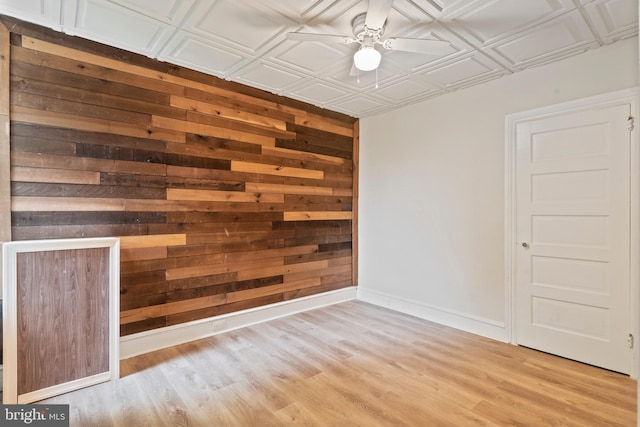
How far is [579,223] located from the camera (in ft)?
9.04

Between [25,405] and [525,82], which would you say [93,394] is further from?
[525,82]

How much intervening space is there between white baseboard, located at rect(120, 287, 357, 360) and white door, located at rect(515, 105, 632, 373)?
241 cm

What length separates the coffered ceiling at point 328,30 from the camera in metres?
2.15

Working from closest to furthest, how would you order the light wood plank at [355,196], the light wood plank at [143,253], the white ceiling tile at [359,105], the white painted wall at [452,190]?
the light wood plank at [143,253]
the white painted wall at [452,190]
the white ceiling tile at [359,105]
the light wood plank at [355,196]

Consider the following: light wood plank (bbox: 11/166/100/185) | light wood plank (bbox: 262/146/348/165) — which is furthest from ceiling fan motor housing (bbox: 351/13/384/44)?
light wood plank (bbox: 11/166/100/185)

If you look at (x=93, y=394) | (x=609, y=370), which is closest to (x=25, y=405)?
(x=93, y=394)

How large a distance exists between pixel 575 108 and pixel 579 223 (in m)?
1.03

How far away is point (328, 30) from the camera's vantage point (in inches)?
95.9

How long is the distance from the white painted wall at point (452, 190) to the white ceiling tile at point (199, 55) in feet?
7.52

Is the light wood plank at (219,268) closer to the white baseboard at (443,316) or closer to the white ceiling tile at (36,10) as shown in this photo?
the white baseboard at (443,316)

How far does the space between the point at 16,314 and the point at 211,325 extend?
1.60m

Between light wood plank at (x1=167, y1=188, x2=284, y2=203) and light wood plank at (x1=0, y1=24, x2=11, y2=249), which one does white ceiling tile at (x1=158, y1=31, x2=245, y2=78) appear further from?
light wood plank at (x1=167, y1=188, x2=284, y2=203)

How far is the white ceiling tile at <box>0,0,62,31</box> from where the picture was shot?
214 cm

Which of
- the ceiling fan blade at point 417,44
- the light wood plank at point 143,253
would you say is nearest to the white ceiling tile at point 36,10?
the light wood plank at point 143,253
